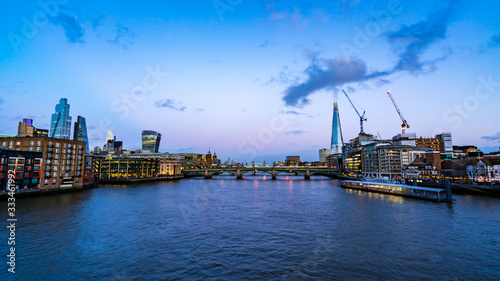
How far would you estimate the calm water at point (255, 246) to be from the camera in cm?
2166

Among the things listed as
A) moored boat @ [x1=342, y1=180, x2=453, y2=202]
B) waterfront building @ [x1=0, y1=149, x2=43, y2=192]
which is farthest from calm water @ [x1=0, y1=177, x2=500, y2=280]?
waterfront building @ [x1=0, y1=149, x2=43, y2=192]

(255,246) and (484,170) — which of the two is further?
(484,170)

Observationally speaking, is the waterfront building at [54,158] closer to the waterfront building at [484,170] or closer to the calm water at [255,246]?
the calm water at [255,246]

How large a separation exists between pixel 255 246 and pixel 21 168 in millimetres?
78685

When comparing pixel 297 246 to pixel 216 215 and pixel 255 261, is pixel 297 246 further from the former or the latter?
pixel 216 215

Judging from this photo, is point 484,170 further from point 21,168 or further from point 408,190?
point 21,168

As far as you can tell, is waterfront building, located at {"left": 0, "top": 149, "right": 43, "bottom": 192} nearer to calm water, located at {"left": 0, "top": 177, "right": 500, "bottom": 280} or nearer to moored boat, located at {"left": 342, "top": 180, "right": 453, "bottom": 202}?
calm water, located at {"left": 0, "top": 177, "right": 500, "bottom": 280}

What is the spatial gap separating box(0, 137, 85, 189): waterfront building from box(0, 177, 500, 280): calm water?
38.7 metres

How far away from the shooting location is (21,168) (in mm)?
70250

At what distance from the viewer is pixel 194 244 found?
29.1m

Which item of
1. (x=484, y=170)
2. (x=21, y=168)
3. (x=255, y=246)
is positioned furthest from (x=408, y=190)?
(x=21, y=168)

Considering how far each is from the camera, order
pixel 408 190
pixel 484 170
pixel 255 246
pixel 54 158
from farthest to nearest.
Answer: pixel 484 170
pixel 408 190
pixel 54 158
pixel 255 246

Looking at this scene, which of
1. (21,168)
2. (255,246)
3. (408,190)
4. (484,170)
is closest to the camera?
(255,246)

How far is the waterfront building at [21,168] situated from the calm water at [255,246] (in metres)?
28.8
